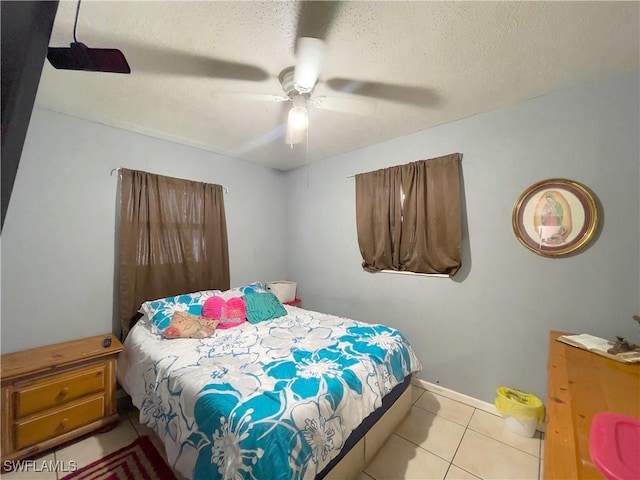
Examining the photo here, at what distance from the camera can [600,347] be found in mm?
1443

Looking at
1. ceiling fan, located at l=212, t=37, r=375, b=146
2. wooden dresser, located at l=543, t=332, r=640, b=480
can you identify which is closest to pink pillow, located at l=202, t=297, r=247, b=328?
ceiling fan, located at l=212, t=37, r=375, b=146

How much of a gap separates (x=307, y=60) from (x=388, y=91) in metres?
0.76

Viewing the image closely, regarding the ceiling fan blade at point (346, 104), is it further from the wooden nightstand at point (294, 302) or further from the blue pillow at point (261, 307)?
the wooden nightstand at point (294, 302)

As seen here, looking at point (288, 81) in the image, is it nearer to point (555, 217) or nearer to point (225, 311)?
point (225, 311)

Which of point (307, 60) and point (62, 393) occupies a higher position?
point (307, 60)

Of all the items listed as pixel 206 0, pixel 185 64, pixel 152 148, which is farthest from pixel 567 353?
pixel 152 148

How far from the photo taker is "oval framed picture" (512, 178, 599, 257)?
1.74 meters

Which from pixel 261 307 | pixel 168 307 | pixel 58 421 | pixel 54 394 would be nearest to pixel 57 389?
pixel 54 394

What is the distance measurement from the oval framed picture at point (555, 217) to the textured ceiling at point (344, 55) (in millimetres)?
712

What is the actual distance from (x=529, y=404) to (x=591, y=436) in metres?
1.45

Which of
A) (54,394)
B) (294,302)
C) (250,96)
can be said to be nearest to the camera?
(54,394)

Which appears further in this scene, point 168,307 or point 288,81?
point 168,307

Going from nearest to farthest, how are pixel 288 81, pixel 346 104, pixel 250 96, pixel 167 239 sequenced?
pixel 288 81 < pixel 250 96 < pixel 346 104 < pixel 167 239

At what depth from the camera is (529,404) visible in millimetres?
1911
